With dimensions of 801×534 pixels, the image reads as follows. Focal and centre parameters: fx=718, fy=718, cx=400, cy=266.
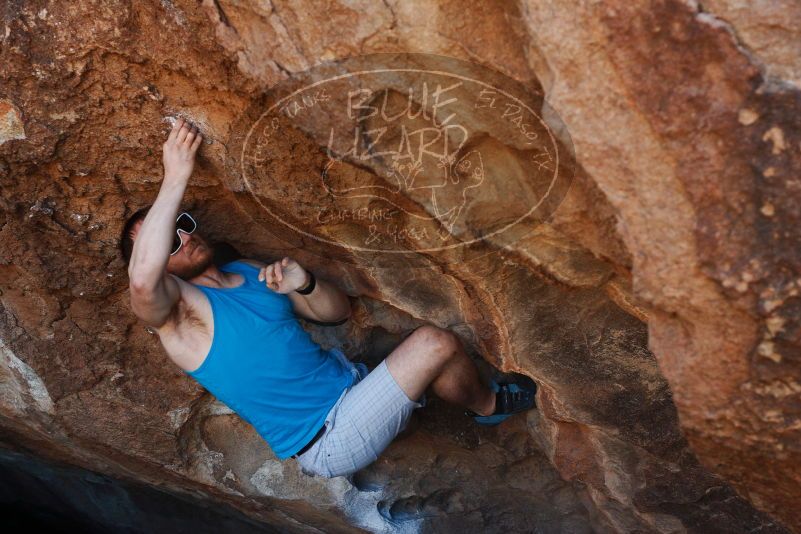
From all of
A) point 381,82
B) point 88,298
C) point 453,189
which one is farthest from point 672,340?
point 88,298

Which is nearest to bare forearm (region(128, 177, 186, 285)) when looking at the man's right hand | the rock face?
the man's right hand

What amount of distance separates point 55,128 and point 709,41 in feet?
4.64

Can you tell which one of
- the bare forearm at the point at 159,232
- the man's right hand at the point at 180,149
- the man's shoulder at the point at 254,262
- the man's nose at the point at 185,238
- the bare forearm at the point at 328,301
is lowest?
the bare forearm at the point at 328,301

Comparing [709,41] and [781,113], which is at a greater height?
[709,41]

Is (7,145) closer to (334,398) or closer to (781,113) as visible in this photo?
(334,398)

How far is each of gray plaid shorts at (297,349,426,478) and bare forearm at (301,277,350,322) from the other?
0.65ft

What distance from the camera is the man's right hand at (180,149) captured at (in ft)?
5.53

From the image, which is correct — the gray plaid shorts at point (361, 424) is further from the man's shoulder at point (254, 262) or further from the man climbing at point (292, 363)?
the man's shoulder at point (254, 262)

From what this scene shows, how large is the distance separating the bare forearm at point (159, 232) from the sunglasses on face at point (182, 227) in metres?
0.19

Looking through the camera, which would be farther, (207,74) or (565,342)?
(565,342)

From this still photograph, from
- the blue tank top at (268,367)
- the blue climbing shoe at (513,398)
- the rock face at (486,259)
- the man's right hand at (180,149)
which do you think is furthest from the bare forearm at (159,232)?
the blue climbing shoe at (513,398)

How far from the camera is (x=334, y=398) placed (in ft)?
6.97

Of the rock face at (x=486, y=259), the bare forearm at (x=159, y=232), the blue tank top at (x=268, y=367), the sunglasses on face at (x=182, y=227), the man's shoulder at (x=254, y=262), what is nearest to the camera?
the rock face at (x=486, y=259)

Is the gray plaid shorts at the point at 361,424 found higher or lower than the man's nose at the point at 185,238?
lower
